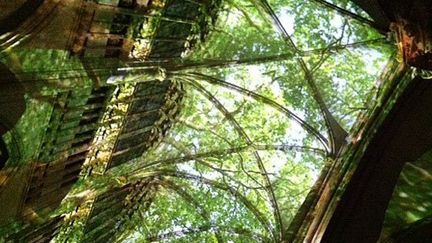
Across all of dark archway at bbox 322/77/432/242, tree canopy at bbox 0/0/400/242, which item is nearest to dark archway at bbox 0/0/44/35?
tree canopy at bbox 0/0/400/242

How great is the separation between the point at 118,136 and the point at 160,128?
1650 millimetres

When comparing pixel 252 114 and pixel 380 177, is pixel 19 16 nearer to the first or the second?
pixel 380 177

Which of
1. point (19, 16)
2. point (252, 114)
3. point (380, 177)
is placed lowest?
point (19, 16)

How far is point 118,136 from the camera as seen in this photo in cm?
1025

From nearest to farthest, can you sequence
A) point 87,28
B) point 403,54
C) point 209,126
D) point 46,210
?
point 403,54
point 87,28
point 46,210
point 209,126

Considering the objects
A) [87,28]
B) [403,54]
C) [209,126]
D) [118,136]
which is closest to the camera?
[403,54]

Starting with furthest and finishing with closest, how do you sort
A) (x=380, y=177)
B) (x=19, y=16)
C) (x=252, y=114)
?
1. (x=252, y=114)
2. (x=380, y=177)
3. (x=19, y=16)

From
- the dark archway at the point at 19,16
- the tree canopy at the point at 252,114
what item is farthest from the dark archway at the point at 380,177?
the dark archway at the point at 19,16

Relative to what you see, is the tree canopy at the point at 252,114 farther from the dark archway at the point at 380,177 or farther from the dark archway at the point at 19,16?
the dark archway at the point at 380,177

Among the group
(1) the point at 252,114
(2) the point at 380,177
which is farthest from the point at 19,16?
(1) the point at 252,114

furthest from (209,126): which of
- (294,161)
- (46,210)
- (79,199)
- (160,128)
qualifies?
(46,210)

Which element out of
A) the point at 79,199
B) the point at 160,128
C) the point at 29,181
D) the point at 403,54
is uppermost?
the point at 160,128

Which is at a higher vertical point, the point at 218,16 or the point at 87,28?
the point at 218,16

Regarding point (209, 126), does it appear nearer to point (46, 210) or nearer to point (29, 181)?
point (46, 210)
